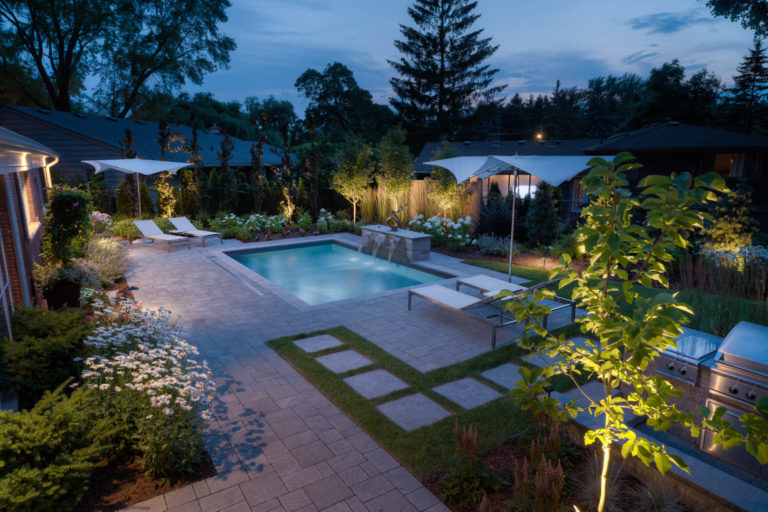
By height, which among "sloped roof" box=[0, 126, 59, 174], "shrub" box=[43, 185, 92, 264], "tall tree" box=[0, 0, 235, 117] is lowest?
"shrub" box=[43, 185, 92, 264]

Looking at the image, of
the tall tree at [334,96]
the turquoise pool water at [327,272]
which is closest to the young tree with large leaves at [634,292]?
the turquoise pool water at [327,272]

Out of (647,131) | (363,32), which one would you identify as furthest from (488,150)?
(363,32)

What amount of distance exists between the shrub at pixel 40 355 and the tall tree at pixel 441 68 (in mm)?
34018

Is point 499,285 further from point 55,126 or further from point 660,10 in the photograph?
point 660,10

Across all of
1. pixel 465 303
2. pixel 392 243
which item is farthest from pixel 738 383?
pixel 392 243

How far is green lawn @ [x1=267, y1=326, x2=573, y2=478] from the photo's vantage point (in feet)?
11.7

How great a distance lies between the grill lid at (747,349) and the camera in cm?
320

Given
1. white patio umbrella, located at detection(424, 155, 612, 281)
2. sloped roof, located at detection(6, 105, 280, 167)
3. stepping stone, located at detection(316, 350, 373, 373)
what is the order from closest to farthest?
stepping stone, located at detection(316, 350, 373, 373) → white patio umbrella, located at detection(424, 155, 612, 281) → sloped roof, located at detection(6, 105, 280, 167)

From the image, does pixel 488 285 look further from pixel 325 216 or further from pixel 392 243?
pixel 325 216

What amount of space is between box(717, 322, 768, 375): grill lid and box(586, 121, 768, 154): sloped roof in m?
13.8

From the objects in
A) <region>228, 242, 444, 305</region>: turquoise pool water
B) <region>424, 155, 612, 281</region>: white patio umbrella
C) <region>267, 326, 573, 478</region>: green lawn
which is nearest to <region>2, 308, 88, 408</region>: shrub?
<region>267, 326, 573, 478</region>: green lawn

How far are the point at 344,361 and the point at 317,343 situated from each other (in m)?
0.69

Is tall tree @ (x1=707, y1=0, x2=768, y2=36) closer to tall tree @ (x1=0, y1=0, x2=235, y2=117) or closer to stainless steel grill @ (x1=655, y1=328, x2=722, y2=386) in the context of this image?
stainless steel grill @ (x1=655, y1=328, x2=722, y2=386)

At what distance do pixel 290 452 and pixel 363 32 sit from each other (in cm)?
7843
